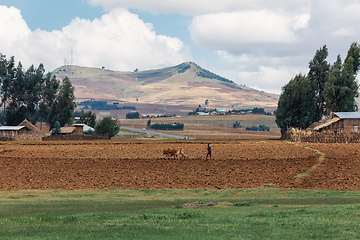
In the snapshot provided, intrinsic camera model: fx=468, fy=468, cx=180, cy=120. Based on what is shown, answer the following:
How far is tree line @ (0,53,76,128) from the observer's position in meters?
154

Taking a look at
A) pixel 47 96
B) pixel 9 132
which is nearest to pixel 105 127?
pixel 9 132

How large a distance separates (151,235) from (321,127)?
101 meters

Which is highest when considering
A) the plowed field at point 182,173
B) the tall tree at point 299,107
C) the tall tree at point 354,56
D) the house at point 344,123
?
the tall tree at point 354,56

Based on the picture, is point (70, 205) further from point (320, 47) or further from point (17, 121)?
point (17, 121)

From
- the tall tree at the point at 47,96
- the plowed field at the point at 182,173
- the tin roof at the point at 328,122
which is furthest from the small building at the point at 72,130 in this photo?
the plowed field at the point at 182,173

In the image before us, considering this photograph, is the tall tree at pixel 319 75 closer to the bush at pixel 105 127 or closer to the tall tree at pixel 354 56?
the tall tree at pixel 354 56

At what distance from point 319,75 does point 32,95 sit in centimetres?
9422

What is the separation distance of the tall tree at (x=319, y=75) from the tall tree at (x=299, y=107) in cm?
481

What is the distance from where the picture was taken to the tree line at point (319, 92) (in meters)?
120

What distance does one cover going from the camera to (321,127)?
111062 millimetres

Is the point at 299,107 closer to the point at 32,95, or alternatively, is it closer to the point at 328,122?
the point at 328,122

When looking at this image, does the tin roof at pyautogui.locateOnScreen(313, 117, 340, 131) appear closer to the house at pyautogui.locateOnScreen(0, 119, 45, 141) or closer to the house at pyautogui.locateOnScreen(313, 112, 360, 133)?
the house at pyautogui.locateOnScreen(313, 112, 360, 133)

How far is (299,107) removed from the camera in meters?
131

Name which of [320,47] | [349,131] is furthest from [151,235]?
[320,47]
